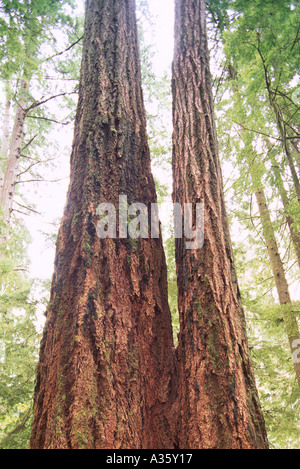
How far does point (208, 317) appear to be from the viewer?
1.81 meters

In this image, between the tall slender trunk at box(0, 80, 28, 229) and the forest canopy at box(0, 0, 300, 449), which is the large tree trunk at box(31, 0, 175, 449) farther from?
the tall slender trunk at box(0, 80, 28, 229)

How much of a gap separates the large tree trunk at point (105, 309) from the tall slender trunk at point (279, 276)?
3.23 metres

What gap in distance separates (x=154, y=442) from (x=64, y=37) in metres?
7.74

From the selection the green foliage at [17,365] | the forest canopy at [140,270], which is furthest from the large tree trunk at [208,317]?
the green foliage at [17,365]

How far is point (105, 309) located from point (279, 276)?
508cm

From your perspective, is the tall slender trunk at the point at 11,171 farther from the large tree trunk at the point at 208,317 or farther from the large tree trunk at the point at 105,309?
the large tree trunk at the point at 208,317

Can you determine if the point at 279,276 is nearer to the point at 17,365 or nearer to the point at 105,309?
the point at 105,309

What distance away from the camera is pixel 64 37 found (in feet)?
22.8

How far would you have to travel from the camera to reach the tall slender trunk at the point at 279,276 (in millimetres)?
4863

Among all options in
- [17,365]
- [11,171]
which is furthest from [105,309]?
[11,171]

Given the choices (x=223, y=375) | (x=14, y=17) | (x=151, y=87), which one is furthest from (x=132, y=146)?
(x=151, y=87)

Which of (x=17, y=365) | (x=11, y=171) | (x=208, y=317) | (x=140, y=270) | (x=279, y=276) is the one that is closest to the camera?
(x=208, y=317)

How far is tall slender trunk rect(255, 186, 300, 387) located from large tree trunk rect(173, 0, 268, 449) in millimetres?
2894

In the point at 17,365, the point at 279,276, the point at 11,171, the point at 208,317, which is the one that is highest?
the point at 11,171
